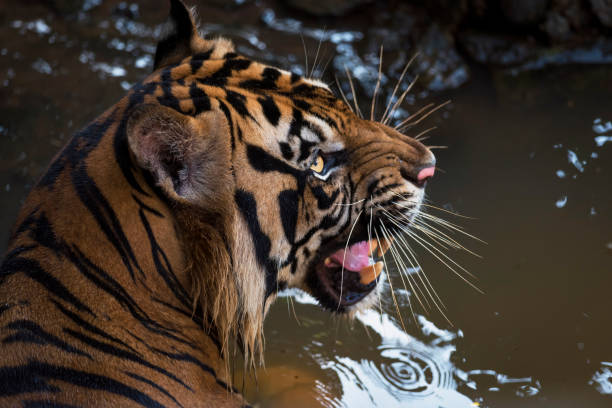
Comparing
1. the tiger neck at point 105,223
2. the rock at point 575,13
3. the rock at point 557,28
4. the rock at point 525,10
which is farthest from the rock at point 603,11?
the tiger neck at point 105,223

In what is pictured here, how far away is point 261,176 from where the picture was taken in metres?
1.83

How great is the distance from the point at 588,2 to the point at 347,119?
3.34m

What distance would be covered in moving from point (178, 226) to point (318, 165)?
46 cm

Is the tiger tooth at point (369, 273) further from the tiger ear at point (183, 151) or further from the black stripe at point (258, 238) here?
the tiger ear at point (183, 151)

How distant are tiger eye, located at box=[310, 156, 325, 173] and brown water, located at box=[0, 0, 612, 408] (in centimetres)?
78

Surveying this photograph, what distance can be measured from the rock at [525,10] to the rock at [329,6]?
104 centimetres

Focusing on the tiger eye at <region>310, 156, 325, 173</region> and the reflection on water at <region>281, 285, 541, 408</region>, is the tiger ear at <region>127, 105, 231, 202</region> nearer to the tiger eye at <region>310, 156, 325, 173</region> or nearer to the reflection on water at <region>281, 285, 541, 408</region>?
the tiger eye at <region>310, 156, 325, 173</region>

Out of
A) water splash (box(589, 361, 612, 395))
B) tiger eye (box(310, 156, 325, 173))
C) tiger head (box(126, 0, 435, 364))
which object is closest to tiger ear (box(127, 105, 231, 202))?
tiger head (box(126, 0, 435, 364))

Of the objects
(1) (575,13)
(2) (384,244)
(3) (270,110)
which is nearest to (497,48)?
(1) (575,13)

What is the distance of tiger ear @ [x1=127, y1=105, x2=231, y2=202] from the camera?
159 centimetres

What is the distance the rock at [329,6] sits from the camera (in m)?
5.12

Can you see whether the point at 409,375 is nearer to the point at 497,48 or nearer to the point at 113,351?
the point at 113,351

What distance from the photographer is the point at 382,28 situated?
4957 millimetres

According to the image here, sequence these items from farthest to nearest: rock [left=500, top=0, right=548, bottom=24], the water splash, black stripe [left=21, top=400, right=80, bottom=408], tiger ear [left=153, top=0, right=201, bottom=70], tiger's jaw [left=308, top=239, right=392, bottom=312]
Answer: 1. rock [left=500, top=0, right=548, bottom=24]
2. the water splash
3. tiger's jaw [left=308, top=239, right=392, bottom=312]
4. tiger ear [left=153, top=0, right=201, bottom=70]
5. black stripe [left=21, top=400, right=80, bottom=408]
